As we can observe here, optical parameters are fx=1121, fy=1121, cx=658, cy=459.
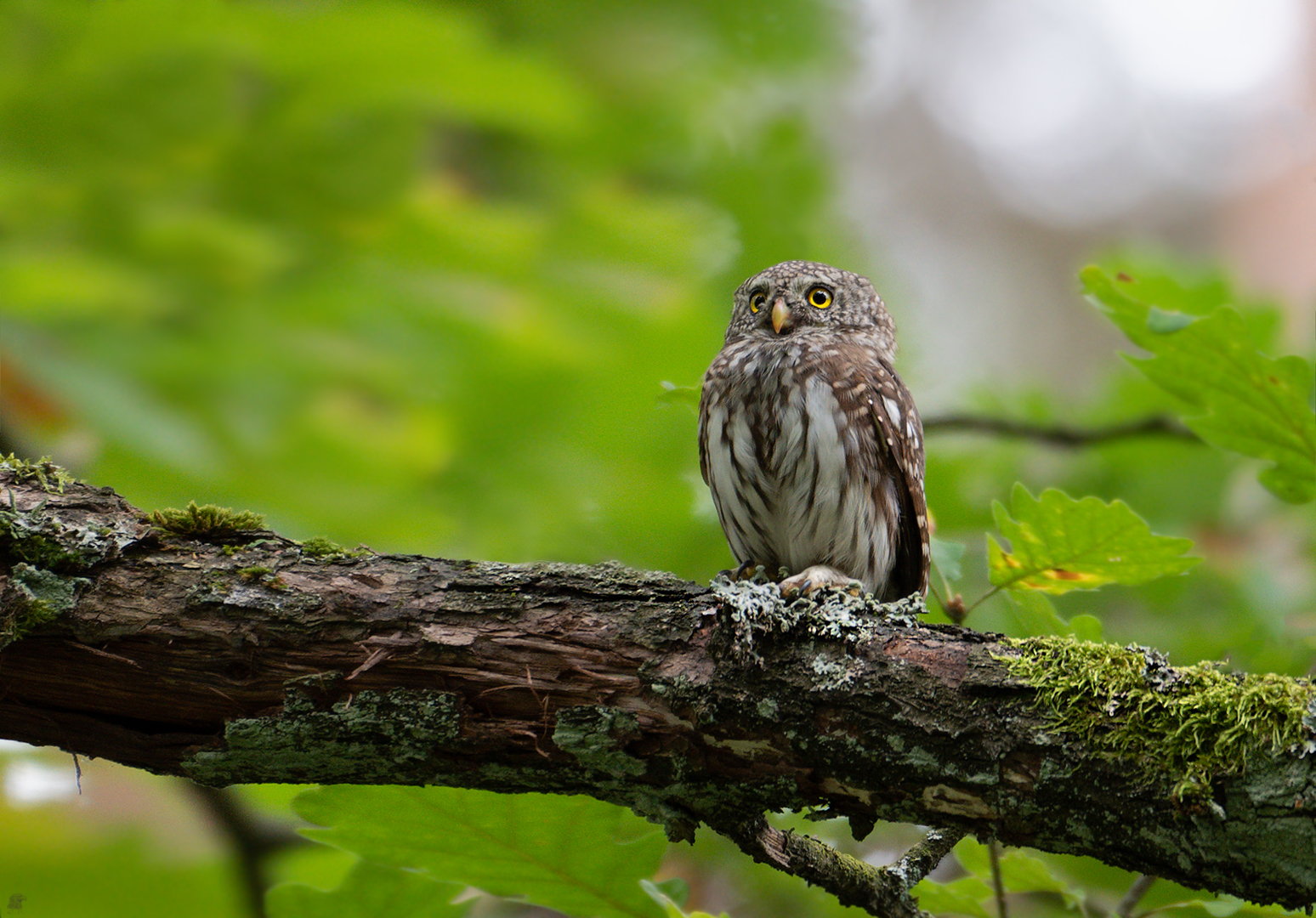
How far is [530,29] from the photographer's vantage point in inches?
204

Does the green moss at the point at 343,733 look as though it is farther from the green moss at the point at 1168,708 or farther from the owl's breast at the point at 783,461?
the owl's breast at the point at 783,461

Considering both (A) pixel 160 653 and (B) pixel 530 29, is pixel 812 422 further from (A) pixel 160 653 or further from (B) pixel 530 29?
(B) pixel 530 29

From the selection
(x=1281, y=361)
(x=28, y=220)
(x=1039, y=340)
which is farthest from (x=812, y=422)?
(x=1039, y=340)

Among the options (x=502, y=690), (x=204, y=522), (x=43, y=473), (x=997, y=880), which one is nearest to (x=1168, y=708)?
(x=997, y=880)

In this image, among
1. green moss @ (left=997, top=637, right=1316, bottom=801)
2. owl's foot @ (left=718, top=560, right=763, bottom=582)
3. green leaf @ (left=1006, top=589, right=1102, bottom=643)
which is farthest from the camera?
owl's foot @ (left=718, top=560, right=763, bottom=582)

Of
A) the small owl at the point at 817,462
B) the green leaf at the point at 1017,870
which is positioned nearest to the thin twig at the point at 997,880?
the green leaf at the point at 1017,870

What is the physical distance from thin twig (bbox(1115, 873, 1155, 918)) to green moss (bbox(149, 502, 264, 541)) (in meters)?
2.16

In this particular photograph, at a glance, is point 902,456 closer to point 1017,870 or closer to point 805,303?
point 805,303

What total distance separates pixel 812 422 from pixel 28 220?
263cm

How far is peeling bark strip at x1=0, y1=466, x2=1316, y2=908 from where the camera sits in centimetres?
209

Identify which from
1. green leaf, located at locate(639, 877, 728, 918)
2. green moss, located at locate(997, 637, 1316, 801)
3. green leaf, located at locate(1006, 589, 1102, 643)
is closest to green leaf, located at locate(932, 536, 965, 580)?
green leaf, located at locate(1006, 589, 1102, 643)

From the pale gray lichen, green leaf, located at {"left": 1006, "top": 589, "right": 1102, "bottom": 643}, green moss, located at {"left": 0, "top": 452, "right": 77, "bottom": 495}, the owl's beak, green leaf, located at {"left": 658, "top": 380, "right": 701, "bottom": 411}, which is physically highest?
the owl's beak

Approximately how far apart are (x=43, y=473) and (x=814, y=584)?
169cm

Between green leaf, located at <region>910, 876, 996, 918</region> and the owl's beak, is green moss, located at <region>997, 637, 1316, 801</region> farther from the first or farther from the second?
the owl's beak
